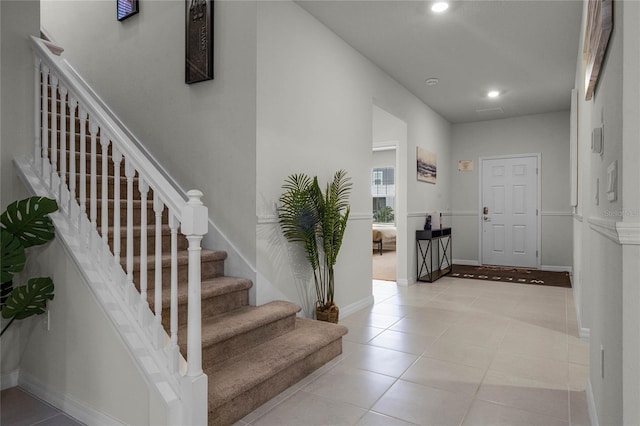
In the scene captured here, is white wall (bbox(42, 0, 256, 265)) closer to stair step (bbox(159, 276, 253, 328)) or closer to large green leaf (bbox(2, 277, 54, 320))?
stair step (bbox(159, 276, 253, 328))

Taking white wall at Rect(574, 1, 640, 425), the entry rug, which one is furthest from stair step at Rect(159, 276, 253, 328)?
the entry rug

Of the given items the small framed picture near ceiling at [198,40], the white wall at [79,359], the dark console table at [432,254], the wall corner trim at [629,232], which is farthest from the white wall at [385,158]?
the wall corner trim at [629,232]

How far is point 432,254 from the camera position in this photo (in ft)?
20.6

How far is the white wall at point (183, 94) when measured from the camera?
2.85 meters

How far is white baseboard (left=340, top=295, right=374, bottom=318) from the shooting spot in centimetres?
379

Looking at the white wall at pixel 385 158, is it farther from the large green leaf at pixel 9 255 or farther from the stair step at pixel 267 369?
the large green leaf at pixel 9 255

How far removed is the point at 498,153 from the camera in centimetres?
707

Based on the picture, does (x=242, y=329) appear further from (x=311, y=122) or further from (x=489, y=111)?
(x=489, y=111)

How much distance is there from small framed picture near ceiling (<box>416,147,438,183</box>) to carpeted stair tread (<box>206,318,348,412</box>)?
358cm

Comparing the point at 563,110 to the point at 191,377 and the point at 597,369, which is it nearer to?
the point at 597,369

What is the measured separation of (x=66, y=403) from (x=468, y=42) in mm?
4274

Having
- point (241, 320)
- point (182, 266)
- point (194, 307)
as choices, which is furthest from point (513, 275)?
point (194, 307)

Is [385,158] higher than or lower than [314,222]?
higher

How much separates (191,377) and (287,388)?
81 cm
